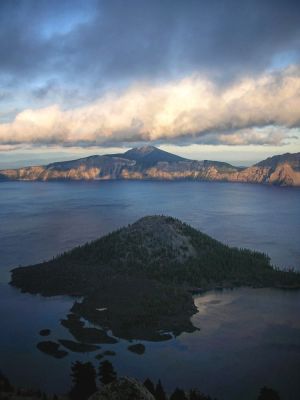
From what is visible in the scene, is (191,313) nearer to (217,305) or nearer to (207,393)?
(217,305)

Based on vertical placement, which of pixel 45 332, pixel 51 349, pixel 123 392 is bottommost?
pixel 51 349

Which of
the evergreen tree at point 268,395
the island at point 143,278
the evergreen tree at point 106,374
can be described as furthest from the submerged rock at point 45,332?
the evergreen tree at point 268,395

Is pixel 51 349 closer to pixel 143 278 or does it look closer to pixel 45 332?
pixel 45 332

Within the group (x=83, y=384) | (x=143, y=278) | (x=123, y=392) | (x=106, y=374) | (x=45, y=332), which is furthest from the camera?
(x=143, y=278)

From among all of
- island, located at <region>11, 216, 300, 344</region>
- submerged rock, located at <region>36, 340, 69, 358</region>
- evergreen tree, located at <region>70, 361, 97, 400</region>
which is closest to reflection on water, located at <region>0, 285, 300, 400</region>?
submerged rock, located at <region>36, 340, 69, 358</region>

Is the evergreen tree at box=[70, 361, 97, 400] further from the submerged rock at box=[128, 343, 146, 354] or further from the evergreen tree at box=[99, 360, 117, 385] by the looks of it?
the submerged rock at box=[128, 343, 146, 354]

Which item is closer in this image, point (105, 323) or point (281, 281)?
point (105, 323)

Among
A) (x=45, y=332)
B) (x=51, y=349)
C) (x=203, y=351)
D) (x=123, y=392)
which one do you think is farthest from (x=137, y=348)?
(x=123, y=392)

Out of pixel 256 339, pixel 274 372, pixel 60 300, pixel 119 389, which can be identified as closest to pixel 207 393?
pixel 274 372

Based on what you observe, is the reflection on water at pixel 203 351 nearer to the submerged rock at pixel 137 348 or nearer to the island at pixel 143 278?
the submerged rock at pixel 137 348

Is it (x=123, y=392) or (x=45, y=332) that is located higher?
(x=123, y=392)
